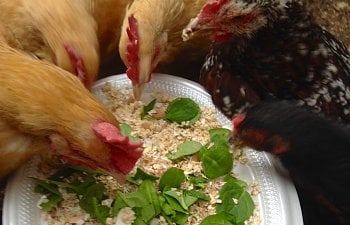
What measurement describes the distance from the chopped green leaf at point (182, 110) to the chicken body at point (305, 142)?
27 cm

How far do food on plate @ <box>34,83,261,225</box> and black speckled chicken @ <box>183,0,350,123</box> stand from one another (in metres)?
0.14

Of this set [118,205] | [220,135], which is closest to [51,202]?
[118,205]

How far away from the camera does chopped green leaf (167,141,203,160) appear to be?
1.64 m

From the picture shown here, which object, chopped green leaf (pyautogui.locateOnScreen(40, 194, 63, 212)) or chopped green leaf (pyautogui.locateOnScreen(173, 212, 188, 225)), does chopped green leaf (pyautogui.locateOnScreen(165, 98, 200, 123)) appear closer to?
chopped green leaf (pyautogui.locateOnScreen(173, 212, 188, 225))

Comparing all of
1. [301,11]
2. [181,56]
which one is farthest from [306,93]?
[181,56]

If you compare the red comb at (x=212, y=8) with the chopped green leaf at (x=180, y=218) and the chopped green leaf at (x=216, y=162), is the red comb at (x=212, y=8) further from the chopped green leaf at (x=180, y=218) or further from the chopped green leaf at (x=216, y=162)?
the chopped green leaf at (x=180, y=218)

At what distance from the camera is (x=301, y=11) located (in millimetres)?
1667

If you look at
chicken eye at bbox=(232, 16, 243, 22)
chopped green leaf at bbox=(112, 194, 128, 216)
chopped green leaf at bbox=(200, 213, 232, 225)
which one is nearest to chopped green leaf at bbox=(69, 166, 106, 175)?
chopped green leaf at bbox=(112, 194, 128, 216)

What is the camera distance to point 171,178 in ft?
5.19

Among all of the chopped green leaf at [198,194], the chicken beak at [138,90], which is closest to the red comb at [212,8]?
the chicken beak at [138,90]

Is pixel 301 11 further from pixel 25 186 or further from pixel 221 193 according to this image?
pixel 25 186

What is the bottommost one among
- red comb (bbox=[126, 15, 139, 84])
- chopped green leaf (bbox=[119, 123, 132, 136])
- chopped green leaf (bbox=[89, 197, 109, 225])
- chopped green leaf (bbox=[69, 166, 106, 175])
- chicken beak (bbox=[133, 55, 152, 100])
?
chopped green leaf (bbox=[89, 197, 109, 225])

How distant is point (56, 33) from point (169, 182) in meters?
0.54

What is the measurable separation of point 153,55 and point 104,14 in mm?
253
